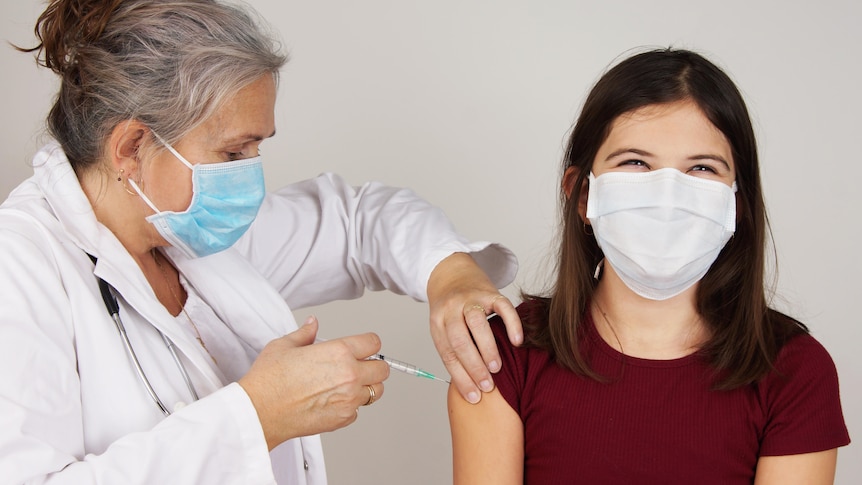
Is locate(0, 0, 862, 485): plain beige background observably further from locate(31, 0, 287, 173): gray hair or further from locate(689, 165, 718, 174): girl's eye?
locate(31, 0, 287, 173): gray hair

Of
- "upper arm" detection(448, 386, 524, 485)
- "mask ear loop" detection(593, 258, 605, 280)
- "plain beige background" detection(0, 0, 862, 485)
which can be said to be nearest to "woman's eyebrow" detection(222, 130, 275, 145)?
"upper arm" detection(448, 386, 524, 485)

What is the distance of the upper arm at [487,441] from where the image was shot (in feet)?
5.33

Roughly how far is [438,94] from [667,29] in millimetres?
646

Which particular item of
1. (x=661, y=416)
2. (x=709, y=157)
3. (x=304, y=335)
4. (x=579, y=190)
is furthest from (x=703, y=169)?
(x=304, y=335)

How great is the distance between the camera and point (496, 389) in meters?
1.65

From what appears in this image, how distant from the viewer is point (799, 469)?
1.52 meters

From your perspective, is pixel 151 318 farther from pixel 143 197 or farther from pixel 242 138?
pixel 242 138

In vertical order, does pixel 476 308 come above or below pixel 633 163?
below

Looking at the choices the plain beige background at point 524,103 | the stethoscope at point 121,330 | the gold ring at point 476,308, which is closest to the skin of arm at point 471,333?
the gold ring at point 476,308

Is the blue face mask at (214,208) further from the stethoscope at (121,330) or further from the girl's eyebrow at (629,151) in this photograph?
the girl's eyebrow at (629,151)

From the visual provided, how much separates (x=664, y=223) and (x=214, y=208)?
2.50 ft

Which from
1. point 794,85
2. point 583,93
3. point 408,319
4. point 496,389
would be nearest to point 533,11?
point 583,93

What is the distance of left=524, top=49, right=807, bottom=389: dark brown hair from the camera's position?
161 cm

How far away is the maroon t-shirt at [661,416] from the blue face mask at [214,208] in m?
0.52
